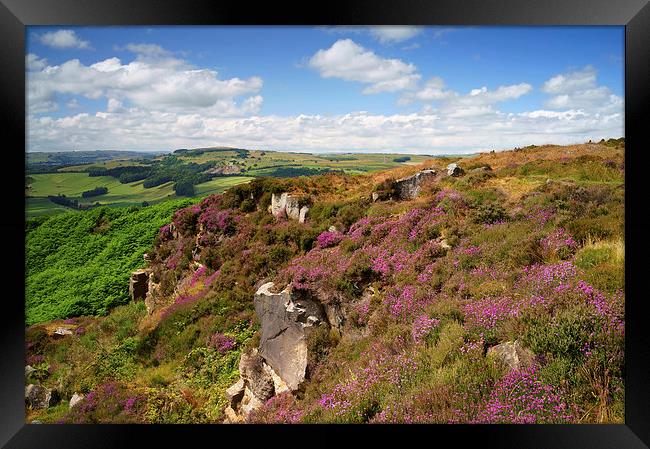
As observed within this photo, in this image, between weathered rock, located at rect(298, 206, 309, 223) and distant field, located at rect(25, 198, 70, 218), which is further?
weathered rock, located at rect(298, 206, 309, 223)

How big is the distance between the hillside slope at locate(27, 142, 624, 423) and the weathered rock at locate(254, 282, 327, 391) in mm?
78

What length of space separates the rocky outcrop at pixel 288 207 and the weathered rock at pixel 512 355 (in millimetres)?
7277

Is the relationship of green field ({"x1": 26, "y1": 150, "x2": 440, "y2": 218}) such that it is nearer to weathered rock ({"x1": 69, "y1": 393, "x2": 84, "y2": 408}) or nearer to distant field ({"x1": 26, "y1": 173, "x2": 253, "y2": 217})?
distant field ({"x1": 26, "y1": 173, "x2": 253, "y2": 217})

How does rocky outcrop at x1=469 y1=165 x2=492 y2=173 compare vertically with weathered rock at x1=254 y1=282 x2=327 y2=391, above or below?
above

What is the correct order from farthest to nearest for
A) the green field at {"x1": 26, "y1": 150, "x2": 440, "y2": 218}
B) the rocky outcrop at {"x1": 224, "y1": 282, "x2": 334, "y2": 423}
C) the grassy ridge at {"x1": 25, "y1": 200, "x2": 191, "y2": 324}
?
the grassy ridge at {"x1": 25, "y1": 200, "x2": 191, "y2": 324} → the green field at {"x1": 26, "y1": 150, "x2": 440, "y2": 218} → the rocky outcrop at {"x1": 224, "y1": 282, "x2": 334, "y2": 423}

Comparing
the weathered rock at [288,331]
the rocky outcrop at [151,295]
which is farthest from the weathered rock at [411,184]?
the rocky outcrop at [151,295]

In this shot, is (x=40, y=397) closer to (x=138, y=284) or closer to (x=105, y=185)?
(x=138, y=284)

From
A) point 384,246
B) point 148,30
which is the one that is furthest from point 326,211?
point 148,30

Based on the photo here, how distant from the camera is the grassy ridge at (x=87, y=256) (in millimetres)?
9941

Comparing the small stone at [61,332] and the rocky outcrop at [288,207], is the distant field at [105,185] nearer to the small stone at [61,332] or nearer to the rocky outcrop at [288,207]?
the rocky outcrop at [288,207]

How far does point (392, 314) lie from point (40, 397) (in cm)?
716

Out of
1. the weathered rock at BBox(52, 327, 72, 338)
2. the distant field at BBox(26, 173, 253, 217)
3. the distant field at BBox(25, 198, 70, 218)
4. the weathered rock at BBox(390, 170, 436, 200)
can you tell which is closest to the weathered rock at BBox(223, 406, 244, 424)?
the weathered rock at BBox(52, 327, 72, 338)

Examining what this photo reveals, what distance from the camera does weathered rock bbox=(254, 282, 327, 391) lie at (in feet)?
22.4
